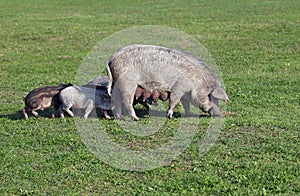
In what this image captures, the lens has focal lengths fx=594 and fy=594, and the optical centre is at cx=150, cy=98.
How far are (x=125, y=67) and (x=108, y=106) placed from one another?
81cm

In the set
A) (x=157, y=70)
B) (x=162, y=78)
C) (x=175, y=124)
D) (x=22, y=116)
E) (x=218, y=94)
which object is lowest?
(x=22, y=116)

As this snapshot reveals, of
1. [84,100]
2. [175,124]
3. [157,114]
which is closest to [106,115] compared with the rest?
[84,100]

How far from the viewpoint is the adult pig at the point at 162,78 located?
10.9m

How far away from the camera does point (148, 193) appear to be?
7.83 metres

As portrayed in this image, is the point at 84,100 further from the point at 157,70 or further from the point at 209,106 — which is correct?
the point at 209,106

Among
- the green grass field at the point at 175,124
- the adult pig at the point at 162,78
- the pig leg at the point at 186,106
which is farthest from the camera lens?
the pig leg at the point at 186,106

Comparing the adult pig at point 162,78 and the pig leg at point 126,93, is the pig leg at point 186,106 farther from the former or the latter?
the pig leg at point 126,93

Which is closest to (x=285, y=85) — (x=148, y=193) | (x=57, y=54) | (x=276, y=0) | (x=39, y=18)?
(x=148, y=193)

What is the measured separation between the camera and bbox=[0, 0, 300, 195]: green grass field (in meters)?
8.12

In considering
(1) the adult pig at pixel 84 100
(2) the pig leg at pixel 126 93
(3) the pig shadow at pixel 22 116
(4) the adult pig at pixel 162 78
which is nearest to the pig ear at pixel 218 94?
(4) the adult pig at pixel 162 78

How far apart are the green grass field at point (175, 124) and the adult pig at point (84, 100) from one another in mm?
288

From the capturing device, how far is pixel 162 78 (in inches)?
432

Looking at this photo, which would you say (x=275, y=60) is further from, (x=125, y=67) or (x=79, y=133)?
(x=79, y=133)

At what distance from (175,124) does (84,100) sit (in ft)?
5.83
